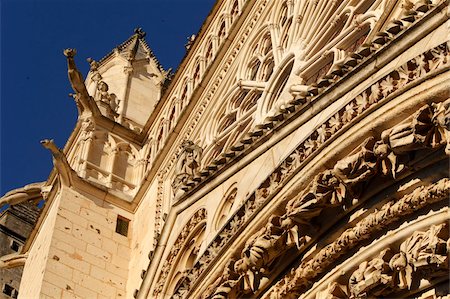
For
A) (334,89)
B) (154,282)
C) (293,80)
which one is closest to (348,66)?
(334,89)

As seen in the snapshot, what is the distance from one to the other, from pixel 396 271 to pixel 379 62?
5.82ft

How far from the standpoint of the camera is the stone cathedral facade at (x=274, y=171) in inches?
367

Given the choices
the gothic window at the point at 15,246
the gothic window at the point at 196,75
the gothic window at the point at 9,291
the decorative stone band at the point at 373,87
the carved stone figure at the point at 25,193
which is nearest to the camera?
the decorative stone band at the point at 373,87

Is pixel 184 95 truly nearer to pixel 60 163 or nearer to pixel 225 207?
pixel 60 163

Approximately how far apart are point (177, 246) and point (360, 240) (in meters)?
3.55

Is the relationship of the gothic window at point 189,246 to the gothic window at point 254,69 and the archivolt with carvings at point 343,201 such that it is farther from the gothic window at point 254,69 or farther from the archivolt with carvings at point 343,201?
the gothic window at point 254,69

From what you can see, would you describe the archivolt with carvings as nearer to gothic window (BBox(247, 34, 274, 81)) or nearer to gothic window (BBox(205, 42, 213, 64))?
gothic window (BBox(247, 34, 274, 81))

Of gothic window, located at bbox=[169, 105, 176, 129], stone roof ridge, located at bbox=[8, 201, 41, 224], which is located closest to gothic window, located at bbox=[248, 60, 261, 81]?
gothic window, located at bbox=[169, 105, 176, 129]

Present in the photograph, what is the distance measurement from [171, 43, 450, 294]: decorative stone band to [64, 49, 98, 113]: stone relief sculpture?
7773mm

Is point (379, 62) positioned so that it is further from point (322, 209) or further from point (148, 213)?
point (148, 213)

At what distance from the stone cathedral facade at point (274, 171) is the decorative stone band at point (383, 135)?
12 millimetres

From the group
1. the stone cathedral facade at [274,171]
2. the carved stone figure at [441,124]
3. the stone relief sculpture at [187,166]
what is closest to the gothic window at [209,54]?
the stone cathedral facade at [274,171]

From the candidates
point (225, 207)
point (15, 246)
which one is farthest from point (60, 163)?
point (15, 246)

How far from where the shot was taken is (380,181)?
9.72 m
